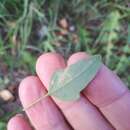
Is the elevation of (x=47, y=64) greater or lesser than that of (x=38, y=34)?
lesser

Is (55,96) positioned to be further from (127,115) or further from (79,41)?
(79,41)

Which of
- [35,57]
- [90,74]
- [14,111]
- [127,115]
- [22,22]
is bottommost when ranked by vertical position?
[127,115]

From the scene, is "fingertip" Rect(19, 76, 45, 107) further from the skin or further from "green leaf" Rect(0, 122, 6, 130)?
"green leaf" Rect(0, 122, 6, 130)

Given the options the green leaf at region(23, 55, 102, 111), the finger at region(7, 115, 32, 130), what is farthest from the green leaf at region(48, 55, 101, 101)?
the finger at region(7, 115, 32, 130)

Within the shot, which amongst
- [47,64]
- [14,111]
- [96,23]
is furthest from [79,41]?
[47,64]

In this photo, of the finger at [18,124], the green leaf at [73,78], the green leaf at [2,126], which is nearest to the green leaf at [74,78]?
the green leaf at [73,78]

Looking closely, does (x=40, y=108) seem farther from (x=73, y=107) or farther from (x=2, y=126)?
(x=2, y=126)

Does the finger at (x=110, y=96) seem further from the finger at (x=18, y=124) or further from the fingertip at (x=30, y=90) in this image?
the finger at (x=18, y=124)

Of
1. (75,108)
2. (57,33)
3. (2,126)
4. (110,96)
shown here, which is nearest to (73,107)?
(75,108)
